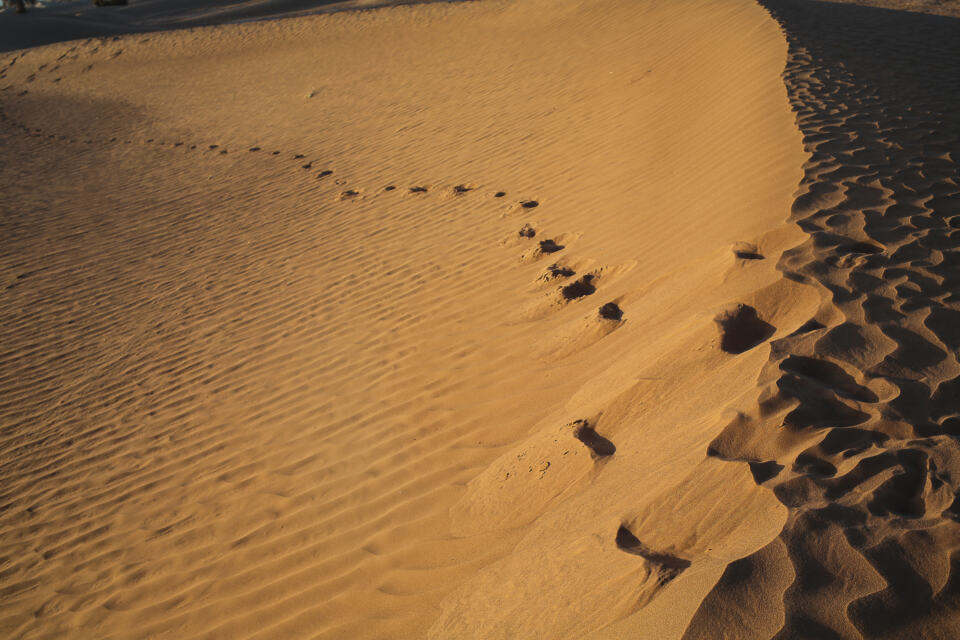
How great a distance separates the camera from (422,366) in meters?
4.24

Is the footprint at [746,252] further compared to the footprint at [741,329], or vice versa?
the footprint at [746,252]

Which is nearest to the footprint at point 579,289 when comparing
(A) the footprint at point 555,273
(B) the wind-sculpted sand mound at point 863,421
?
(A) the footprint at point 555,273

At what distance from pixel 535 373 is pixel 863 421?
1884 millimetres

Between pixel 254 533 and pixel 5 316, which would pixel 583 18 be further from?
pixel 254 533

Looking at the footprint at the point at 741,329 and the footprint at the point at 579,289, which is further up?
the footprint at the point at 741,329

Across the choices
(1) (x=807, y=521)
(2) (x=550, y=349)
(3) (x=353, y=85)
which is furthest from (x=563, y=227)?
(3) (x=353, y=85)

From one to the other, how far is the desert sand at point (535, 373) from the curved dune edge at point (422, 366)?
23 mm

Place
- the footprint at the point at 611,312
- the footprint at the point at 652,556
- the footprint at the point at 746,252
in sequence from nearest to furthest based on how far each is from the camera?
the footprint at the point at 652,556
the footprint at the point at 746,252
the footprint at the point at 611,312

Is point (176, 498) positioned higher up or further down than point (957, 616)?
further down

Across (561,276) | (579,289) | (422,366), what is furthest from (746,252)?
(422,366)

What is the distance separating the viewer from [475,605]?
221 cm

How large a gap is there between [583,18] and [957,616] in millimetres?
14931

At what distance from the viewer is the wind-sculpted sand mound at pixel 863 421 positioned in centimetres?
154

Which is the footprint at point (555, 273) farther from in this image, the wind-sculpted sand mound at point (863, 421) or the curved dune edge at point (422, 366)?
the wind-sculpted sand mound at point (863, 421)
